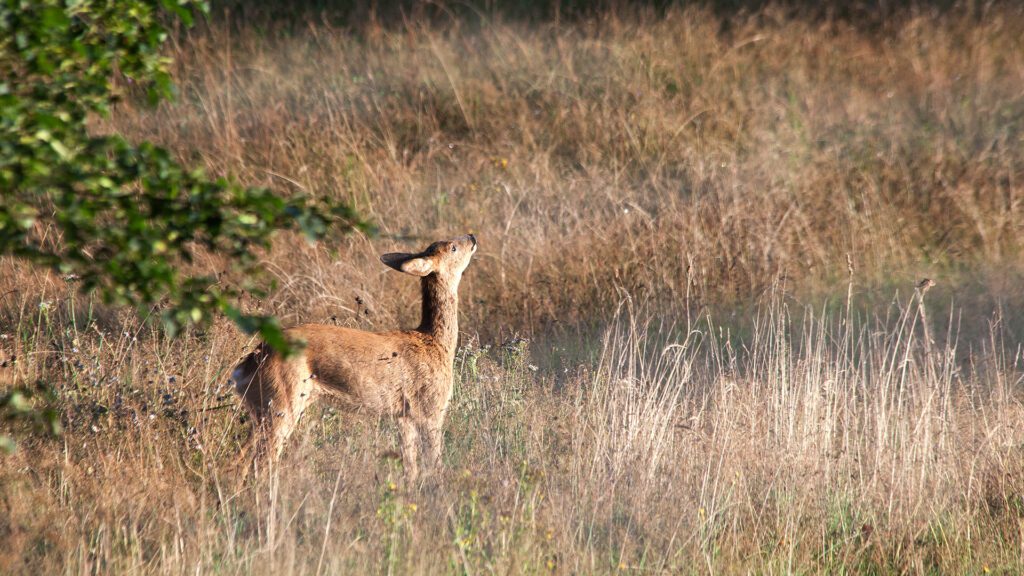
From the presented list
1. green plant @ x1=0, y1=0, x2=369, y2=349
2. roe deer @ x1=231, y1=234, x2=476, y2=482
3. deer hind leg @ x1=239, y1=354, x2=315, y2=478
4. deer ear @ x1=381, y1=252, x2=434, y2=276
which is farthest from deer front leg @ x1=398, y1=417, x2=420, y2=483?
green plant @ x1=0, y1=0, x2=369, y2=349

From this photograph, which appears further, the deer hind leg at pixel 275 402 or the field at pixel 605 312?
the deer hind leg at pixel 275 402

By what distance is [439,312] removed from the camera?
6.53 metres

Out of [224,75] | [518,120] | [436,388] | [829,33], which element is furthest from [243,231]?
[829,33]

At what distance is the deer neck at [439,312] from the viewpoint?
255 inches

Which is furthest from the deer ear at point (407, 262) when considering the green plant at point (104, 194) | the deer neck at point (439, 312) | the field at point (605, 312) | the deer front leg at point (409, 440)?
the green plant at point (104, 194)

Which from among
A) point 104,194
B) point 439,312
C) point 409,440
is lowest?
point 409,440

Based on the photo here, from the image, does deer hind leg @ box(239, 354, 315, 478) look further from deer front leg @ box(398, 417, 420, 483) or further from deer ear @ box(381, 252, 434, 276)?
deer ear @ box(381, 252, 434, 276)

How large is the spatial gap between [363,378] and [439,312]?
91 cm

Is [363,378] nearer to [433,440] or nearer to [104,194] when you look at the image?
[433,440]

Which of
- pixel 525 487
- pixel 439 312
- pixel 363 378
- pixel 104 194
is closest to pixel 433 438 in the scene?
pixel 363 378

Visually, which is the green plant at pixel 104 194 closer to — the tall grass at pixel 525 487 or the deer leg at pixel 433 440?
the tall grass at pixel 525 487

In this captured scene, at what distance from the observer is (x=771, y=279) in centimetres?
898

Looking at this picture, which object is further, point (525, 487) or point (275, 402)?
point (275, 402)

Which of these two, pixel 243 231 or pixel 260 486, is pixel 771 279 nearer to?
pixel 260 486
